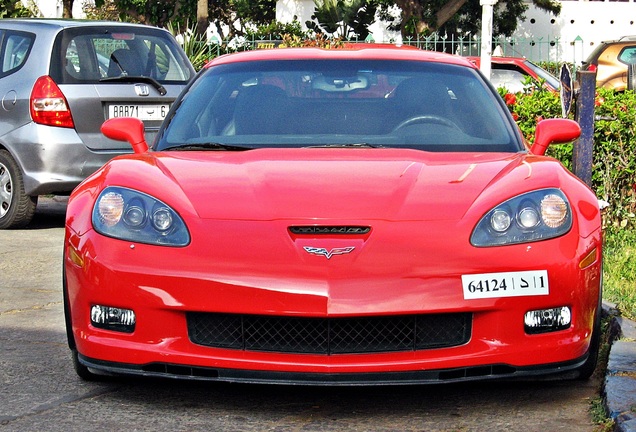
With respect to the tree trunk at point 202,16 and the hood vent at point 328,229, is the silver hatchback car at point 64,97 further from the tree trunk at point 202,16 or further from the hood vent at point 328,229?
the tree trunk at point 202,16

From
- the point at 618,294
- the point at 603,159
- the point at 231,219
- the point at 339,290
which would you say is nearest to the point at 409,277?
the point at 339,290

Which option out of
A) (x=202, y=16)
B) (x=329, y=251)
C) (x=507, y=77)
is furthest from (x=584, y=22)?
(x=329, y=251)

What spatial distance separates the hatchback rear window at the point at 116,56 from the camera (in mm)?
10477

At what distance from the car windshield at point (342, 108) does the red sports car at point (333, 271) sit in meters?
0.48

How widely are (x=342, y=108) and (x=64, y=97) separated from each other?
494 centimetres

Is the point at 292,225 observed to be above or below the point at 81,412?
above

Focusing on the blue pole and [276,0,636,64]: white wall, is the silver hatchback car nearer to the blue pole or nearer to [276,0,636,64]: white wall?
the blue pole

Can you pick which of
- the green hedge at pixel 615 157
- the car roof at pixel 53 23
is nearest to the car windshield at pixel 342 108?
the green hedge at pixel 615 157

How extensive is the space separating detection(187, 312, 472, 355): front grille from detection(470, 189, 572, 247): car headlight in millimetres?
297

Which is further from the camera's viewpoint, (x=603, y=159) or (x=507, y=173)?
(x=603, y=159)

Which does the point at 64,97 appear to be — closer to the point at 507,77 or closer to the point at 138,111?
the point at 138,111

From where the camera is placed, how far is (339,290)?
4.30m

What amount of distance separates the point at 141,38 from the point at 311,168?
645 centimetres

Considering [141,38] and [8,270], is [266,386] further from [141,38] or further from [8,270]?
[141,38]
